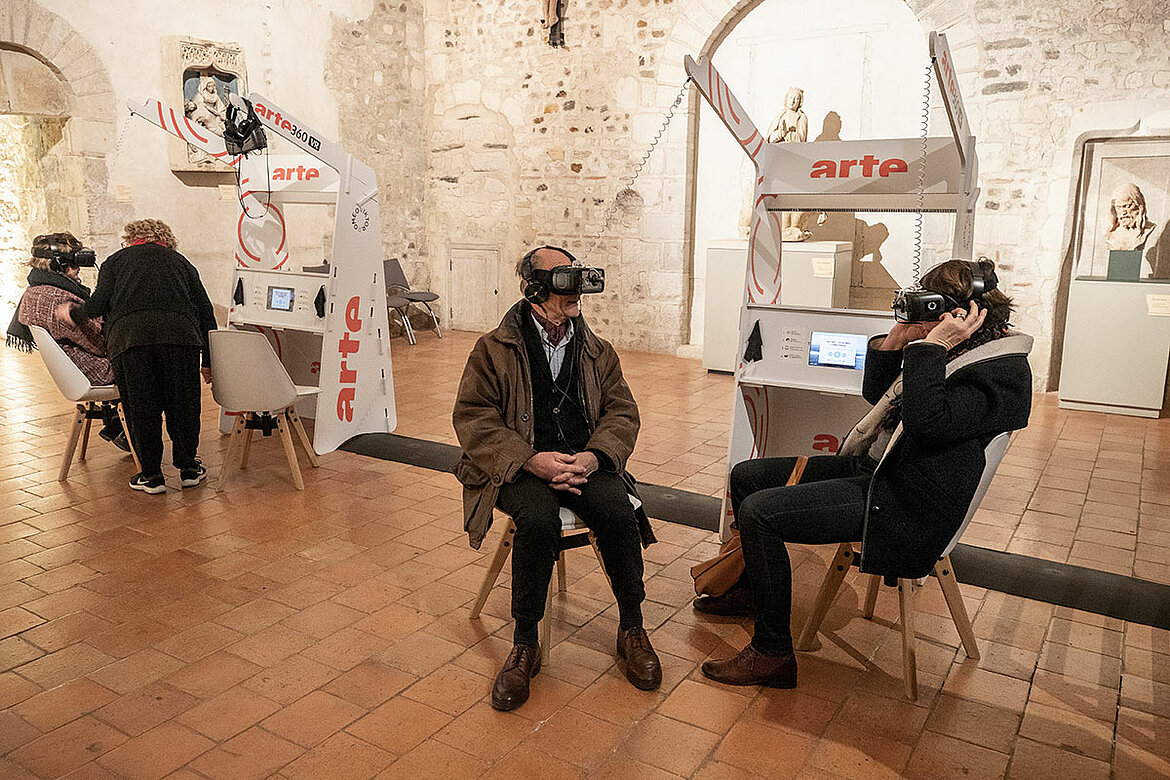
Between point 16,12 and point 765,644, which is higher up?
point 16,12

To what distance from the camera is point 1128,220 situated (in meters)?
6.39

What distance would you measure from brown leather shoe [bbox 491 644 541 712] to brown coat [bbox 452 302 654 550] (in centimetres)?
37

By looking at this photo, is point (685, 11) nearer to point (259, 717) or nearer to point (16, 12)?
point (16, 12)

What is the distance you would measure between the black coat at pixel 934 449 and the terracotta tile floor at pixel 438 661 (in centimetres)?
52

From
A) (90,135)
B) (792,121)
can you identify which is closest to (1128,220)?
(792,121)

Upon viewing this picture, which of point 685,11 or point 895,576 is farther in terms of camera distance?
point 685,11

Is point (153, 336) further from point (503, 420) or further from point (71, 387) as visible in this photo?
point (503, 420)

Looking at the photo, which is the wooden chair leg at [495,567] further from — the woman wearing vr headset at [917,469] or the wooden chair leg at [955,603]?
the wooden chair leg at [955,603]

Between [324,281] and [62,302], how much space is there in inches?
51.7

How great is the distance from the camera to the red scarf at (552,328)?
301 centimetres

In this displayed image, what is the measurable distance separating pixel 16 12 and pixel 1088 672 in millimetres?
8554

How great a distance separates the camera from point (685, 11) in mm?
8188

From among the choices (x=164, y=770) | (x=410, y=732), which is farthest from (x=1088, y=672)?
(x=164, y=770)

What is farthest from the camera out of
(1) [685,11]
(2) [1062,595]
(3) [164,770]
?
(1) [685,11]
